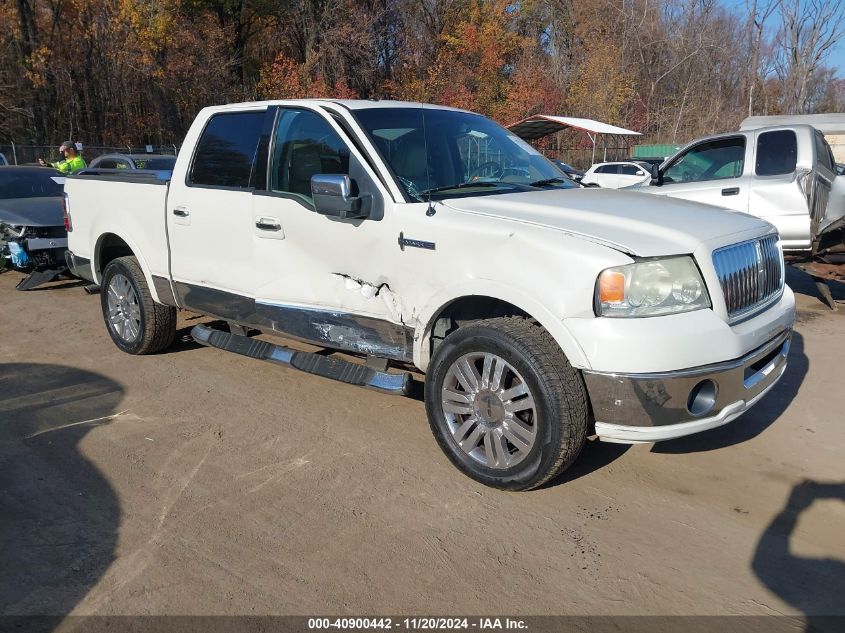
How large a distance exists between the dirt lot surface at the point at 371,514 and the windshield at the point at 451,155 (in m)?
1.62

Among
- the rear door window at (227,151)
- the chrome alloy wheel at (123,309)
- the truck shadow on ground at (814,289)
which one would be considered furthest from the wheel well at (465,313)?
the truck shadow on ground at (814,289)

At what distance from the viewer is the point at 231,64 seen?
111 feet

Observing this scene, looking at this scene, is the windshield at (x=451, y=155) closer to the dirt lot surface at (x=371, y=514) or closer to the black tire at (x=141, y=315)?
the dirt lot surface at (x=371, y=514)

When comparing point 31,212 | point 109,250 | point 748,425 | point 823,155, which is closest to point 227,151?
point 109,250

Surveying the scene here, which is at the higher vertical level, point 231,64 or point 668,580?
point 231,64

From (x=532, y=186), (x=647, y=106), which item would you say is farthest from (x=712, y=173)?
(x=647, y=106)

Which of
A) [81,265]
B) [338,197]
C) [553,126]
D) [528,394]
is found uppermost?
[553,126]

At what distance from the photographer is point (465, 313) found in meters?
4.07

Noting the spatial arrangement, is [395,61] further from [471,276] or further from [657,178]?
[471,276]

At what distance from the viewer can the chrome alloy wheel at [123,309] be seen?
6074 mm

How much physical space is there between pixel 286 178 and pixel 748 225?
2880mm

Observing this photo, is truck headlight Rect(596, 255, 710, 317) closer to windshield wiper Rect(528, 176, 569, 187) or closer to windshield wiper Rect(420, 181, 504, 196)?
windshield wiper Rect(420, 181, 504, 196)

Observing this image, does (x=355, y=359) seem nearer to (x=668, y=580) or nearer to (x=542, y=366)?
(x=542, y=366)

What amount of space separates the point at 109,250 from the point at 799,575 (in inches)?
236
